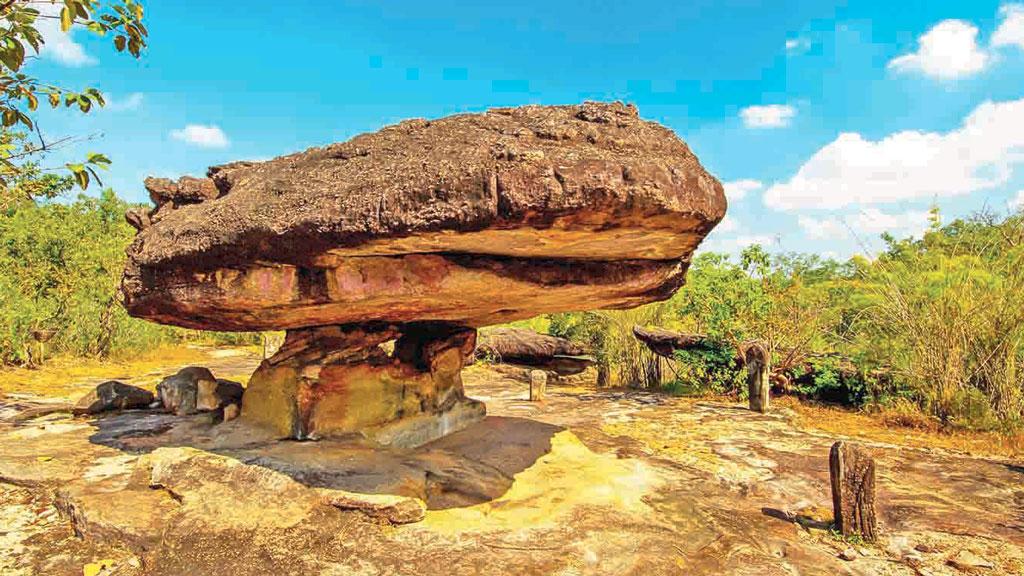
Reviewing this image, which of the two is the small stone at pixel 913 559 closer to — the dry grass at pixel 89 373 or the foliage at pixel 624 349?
the foliage at pixel 624 349

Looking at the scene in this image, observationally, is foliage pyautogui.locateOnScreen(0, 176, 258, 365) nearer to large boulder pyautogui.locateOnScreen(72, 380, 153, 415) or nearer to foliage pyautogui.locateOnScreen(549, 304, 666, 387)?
Answer: large boulder pyautogui.locateOnScreen(72, 380, 153, 415)

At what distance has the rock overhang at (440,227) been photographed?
10.2 ft

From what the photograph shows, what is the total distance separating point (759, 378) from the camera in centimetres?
889

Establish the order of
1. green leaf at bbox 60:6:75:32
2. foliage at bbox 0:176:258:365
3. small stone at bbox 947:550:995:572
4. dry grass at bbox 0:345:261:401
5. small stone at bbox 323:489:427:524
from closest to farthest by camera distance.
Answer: green leaf at bbox 60:6:75:32 → small stone at bbox 947:550:995:572 → small stone at bbox 323:489:427:524 → dry grass at bbox 0:345:261:401 → foliage at bbox 0:176:258:365

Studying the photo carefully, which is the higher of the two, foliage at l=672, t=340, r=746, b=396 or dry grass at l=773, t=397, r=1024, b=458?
foliage at l=672, t=340, r=746, b=396

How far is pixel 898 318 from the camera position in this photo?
8.45 m

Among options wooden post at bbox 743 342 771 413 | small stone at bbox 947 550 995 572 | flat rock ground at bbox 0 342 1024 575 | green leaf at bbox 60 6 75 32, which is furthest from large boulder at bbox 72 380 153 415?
wooden post at bbox 743 342 771 413

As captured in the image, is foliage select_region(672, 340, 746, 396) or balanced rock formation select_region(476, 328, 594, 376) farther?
balanced rock formation select_region(476, 328, 594, 376)

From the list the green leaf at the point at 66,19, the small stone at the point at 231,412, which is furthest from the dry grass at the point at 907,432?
the green leaf at the point at 66,19

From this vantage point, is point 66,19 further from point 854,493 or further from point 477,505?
point 854,493

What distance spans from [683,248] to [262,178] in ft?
11.6

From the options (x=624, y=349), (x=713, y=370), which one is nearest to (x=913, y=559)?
(x=713, y=370)

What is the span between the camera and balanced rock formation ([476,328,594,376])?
15852 mm

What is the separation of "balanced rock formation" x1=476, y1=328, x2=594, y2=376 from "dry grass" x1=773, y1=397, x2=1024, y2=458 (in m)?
7.51
